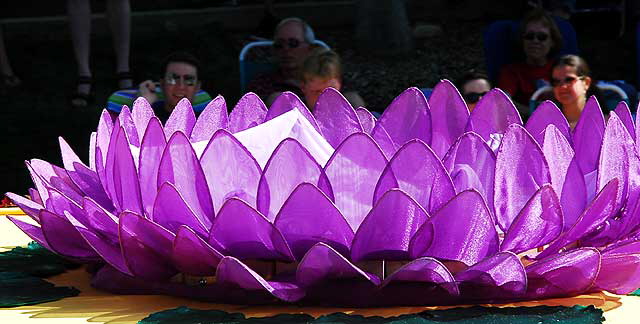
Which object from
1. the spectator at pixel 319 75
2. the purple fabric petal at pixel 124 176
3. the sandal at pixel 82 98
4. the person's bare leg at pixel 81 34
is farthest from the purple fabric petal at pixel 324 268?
the sandal at pixel 82 98

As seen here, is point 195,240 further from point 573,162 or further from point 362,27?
point 362,27

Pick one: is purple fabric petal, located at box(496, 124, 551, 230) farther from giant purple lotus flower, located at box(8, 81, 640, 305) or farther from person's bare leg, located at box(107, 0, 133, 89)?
person's bare leg, located at box(107, 0, 133, 89)

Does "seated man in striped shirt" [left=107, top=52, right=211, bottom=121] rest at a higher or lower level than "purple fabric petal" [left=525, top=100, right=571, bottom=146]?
higher

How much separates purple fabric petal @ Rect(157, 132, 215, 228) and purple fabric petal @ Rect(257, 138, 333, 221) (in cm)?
10

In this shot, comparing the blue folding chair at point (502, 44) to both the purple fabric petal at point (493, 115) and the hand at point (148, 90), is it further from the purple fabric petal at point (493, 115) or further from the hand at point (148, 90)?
the purple fabric petal at point (493, 115)

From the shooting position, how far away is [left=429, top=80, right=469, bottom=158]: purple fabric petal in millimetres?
2549

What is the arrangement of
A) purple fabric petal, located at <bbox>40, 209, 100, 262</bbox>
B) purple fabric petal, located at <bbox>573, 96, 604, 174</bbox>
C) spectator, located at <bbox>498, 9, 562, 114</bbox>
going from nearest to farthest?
purple fabric petal, located at <bbox>40, 209, 100, 262</bbox>
purple fabric petal, located at <bbox>573, 96, 604, 174</bbox>
spectator, located at <bbox>498, 9, 562, 114</bbox>

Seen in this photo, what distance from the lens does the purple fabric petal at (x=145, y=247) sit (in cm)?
204

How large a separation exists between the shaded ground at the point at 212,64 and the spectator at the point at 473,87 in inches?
102

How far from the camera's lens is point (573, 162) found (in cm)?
207

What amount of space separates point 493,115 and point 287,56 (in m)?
3.02

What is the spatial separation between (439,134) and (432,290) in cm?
62

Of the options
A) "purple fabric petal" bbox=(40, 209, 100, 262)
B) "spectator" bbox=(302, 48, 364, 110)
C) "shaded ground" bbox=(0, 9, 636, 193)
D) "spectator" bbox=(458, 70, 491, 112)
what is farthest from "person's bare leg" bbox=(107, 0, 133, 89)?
"purple fabric petal" bbox=(40, 209, 100, 262)

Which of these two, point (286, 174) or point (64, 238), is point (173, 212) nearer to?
point (286, 174)
